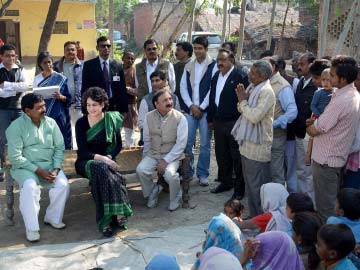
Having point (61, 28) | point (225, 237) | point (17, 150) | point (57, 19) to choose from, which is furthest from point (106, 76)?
point (61, 28)

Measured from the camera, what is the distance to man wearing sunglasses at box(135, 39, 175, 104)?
6.95m

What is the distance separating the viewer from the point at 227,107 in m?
6.04

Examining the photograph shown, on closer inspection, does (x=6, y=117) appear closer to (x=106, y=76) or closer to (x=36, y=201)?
(x=106, y=76)

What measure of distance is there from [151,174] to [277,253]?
2.63 m

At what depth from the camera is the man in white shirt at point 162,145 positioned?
5754mm

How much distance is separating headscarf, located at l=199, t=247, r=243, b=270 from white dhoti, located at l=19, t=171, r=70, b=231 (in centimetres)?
245

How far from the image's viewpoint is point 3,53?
632cm

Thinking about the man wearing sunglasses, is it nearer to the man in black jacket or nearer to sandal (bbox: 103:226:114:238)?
the man in black jacket

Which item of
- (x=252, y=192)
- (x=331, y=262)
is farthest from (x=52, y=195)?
(x=331, y=262)

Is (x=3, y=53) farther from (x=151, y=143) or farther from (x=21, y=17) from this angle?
(x=21, y=17)

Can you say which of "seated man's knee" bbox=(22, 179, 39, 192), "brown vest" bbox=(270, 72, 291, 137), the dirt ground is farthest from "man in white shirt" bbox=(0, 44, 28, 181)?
"brown vest" bbox=(270, 72, 291, 137)

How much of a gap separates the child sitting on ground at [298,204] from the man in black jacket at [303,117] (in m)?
1.81

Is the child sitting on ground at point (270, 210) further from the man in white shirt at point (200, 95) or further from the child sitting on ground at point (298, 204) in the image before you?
the man in white shirt at point (200, 95)

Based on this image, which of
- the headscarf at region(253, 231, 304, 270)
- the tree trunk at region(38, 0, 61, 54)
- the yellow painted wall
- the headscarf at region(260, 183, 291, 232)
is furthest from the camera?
the yellow painted wall
